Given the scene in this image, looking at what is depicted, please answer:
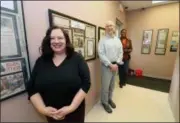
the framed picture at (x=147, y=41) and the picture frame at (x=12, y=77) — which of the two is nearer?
the picture frame at (x=12, y=77)

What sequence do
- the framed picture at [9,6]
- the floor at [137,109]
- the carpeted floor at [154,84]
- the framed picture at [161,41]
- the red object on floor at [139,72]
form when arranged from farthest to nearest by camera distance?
the red object on floor at [139,72], the framed picture at [161,41], the carpeted floor at [154,84], the floor at [137,109], the framed picture at [9,6]

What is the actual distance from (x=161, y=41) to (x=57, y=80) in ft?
12.3

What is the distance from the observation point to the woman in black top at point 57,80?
0.82 metres

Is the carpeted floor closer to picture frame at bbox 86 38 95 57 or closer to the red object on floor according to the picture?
the red object on floor

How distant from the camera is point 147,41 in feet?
12.2

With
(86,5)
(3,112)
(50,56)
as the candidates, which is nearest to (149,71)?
(86,5)

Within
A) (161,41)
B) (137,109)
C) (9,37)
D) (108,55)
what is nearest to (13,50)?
(9,37)

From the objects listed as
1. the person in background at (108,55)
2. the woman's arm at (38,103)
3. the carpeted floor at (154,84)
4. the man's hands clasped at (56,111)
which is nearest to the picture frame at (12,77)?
the woman's arm at (38,103)

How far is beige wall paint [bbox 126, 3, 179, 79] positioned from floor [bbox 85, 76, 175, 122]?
1.26 meters

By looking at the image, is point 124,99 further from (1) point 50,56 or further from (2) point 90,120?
(1) point 50,56

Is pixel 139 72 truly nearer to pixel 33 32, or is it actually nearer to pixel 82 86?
pixel 82 86

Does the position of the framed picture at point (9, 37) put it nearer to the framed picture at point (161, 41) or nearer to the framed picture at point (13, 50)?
the framed picture at point (13, 50)

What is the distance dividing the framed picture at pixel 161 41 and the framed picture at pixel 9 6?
3.90 meters

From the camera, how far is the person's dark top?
2.68 ft
